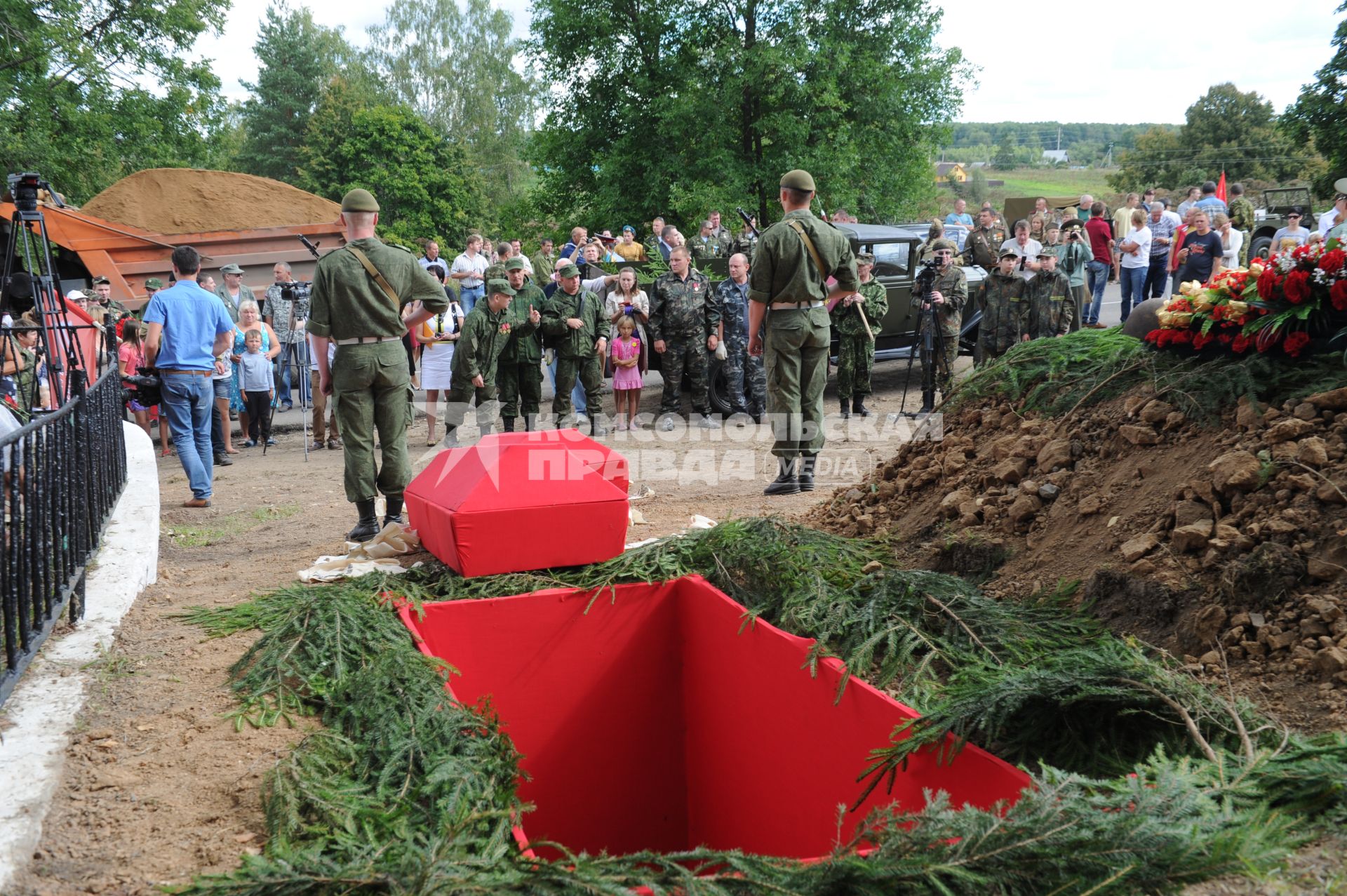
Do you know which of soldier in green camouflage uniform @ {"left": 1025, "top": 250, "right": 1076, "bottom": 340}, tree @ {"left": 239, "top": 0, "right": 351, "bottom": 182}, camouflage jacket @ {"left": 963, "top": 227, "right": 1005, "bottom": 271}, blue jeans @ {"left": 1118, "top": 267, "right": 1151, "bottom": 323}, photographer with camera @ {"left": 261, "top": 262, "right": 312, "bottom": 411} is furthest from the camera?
tree @ {"left": 239, "top": 0, "right": 351, "bottom": 182}

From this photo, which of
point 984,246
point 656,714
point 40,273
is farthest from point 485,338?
point 984,246

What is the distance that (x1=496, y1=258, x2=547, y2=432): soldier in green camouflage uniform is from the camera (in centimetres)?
992

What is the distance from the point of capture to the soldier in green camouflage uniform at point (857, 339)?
37.2 feet

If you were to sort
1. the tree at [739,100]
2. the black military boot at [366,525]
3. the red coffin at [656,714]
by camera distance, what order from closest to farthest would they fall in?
1. the red coffin at [656,714]
2. the black military boot at [366,525]
3. the tree at [739,100]

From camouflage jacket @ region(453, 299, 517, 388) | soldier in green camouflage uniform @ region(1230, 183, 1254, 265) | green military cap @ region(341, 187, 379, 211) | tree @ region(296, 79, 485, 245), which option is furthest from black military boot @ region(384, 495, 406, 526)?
tree @ region(296, 79, 485, 245)

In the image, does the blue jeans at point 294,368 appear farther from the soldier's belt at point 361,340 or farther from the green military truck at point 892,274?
the soldier's belt at point 361,340

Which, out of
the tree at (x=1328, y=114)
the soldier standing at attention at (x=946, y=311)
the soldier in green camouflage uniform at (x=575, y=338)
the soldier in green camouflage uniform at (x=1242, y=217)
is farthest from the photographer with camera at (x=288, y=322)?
the tree at (x=1328, y=114)

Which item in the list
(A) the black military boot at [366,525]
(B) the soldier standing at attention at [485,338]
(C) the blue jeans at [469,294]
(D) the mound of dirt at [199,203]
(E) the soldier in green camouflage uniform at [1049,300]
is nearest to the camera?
(A) the black military boot at [366,525]

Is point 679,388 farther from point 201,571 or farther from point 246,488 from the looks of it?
point 201,571

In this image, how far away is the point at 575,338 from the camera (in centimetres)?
1025

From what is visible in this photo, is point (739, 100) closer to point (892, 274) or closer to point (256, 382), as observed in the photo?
point (892, 274)

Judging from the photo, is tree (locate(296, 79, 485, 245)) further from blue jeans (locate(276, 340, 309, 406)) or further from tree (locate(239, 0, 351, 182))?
blue jeans (locate(276, 340, 309, 406))

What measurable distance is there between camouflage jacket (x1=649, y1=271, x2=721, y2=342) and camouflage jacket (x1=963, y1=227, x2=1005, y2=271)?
16.2 ft

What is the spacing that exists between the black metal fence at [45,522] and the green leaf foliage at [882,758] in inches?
26.4
